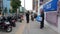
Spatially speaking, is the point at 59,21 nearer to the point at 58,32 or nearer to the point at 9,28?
the point at 58,32

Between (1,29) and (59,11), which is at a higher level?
(59,11)

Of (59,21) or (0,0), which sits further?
(0,0)

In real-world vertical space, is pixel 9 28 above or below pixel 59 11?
below

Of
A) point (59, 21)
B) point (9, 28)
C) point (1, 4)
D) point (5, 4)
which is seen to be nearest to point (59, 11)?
point (59, 21)

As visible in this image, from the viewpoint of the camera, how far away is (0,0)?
156 feet

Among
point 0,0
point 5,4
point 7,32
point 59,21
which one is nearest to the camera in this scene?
point 59,21

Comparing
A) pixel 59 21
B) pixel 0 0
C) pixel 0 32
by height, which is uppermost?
pixel 0 0

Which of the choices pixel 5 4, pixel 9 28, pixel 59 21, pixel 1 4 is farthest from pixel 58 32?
pixel 5 4

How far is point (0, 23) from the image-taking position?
1528 cm

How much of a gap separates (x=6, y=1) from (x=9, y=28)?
36.8m

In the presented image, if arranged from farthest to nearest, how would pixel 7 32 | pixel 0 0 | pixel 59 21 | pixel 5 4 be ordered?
pixel 5 4
pixel 0 0
pixel 7 32
pixel 59 21

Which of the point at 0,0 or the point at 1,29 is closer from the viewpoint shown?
the point at 1,29

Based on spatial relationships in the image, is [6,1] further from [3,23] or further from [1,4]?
[3,23]

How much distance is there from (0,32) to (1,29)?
0.51 meters
